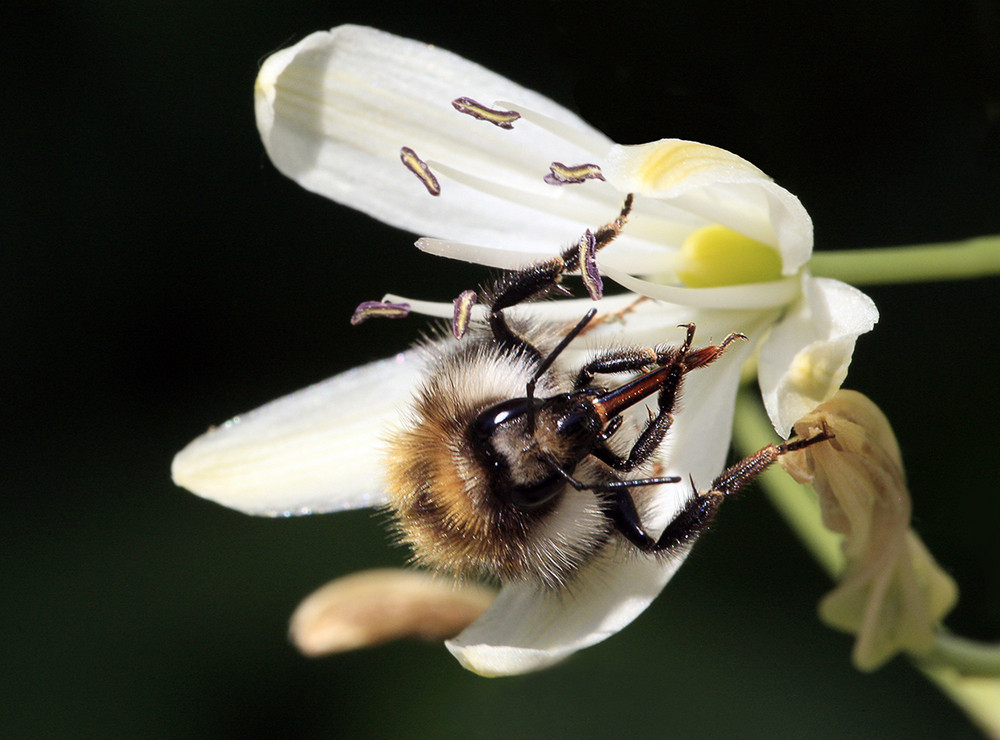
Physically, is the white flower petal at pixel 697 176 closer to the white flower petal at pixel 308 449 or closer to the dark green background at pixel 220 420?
the white flower petal at pixel 308 449

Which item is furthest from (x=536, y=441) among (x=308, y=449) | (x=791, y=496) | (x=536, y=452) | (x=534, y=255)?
(x=791, y=496)

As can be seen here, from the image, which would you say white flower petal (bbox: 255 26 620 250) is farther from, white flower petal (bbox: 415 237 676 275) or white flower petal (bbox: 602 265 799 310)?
white flower petal (bbox: 602 265 799 310)

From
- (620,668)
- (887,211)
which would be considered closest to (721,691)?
(620,668)

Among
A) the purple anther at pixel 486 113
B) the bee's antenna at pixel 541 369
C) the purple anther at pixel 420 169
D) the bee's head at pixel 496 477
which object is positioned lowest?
the bee's head at pixel 496 477

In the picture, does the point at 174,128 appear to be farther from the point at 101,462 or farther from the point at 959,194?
the point at 959,194

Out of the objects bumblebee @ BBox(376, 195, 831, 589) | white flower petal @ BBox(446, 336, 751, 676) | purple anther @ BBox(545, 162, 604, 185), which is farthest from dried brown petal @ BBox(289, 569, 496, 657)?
purple anther @ BBox(545, 162, 604, 185)

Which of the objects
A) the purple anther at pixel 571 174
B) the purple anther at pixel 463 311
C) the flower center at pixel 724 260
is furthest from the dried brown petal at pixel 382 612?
the purple anther at pixel 571 174
